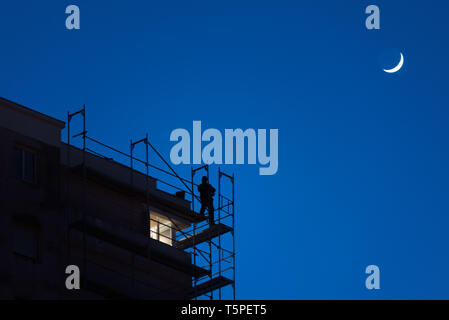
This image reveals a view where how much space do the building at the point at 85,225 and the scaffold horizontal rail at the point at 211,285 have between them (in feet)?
0.15

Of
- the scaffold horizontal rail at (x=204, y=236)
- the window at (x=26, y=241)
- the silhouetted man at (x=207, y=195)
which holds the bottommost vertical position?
Answer: the window at (x=26, y=241)

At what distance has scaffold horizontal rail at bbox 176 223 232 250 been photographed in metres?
66.8

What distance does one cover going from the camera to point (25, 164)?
61844 mm

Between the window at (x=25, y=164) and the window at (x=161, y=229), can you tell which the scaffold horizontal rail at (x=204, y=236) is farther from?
the window at (x=25, y=164)

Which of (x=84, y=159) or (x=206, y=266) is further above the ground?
(x=84, y=159)

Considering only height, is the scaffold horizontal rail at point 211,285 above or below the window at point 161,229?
below

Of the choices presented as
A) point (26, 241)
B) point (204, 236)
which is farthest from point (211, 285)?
point (26, 241)

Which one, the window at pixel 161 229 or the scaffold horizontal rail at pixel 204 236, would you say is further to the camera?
the window at pixel 161 229

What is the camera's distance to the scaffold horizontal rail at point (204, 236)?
66.8 meters

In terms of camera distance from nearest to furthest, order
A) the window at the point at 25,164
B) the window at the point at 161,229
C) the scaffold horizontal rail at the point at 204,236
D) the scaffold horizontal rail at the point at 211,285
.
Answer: the window at the point at 25,164, the scaffold horizontal rail at the point at 211,285, the scaffold horizontal rail at the point at 204,236, the window at the point at 161,229
